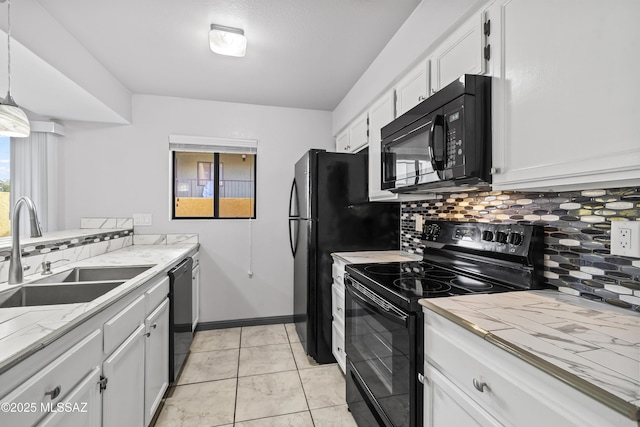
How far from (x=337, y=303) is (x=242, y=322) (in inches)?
56.3

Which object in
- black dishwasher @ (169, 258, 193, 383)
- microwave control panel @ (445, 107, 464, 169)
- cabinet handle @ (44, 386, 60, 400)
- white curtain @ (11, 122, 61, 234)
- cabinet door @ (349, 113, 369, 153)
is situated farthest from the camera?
white curtain @ (11, 122, 61, 234)

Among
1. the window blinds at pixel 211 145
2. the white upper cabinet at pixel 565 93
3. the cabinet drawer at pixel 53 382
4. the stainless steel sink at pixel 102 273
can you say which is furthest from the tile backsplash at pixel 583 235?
the window blinds at pixel 211 145

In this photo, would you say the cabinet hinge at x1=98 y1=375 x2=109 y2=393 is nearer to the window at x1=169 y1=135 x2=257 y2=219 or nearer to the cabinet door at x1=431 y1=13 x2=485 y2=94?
the cabinet door at x1=431 y1=13 x2=485 y2=94

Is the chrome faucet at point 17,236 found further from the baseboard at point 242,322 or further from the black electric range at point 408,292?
the baseboard at point 242,322

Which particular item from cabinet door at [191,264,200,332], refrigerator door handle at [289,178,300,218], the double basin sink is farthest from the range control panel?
cabinet door at [191,264,200,332]

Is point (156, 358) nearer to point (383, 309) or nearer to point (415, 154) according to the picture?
point (383, 309)

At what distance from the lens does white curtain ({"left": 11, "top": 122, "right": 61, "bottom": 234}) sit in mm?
2627

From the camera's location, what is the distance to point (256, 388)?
2.12 m

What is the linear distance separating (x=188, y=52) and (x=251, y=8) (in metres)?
0.75

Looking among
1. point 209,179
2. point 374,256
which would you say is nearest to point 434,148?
point 374,256

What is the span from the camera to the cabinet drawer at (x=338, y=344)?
217 centimetres

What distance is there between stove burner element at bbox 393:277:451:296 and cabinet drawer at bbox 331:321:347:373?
2.93 ft

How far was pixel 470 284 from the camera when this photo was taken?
4.71 ft

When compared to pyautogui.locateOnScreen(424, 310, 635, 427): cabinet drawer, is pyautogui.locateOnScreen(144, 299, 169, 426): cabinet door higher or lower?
lower
